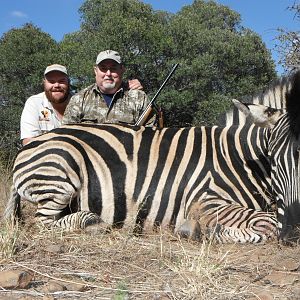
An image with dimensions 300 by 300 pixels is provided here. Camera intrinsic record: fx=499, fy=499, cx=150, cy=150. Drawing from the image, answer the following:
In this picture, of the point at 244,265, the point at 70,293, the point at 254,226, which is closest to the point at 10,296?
the point at 70,293

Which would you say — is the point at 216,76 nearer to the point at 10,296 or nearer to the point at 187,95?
the point at 187,95

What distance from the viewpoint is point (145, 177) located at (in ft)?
11.0

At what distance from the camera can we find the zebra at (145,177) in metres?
3.24

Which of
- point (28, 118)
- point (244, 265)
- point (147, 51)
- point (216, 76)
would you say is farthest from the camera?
point (216, 76)

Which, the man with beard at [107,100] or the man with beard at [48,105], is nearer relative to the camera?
the man with beard at [107,100]

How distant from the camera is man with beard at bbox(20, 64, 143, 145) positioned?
16.1 ft

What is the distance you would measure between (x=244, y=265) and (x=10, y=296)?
40.9 inches

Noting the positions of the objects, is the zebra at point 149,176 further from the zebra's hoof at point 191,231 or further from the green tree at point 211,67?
the green tree at point 211,67

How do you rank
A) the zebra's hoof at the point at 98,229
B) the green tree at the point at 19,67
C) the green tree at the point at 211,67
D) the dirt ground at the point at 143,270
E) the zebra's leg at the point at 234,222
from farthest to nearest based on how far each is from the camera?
the green tree at the point at 211,67, the green tree at the point at 19,67, the zebra's hoof at the point at 98,229, the zebra's leg at the point at 234,222, the dirt ground at the point at 143,270

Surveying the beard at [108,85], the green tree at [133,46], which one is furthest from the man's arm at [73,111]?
the green tree at [133,46]

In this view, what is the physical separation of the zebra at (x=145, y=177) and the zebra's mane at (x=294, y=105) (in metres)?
0.43

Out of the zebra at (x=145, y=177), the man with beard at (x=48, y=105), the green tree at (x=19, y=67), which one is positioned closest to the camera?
the zebra at (x=145, y=177)

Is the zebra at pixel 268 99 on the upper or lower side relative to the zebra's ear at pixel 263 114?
upper

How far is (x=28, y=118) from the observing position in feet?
16.1
